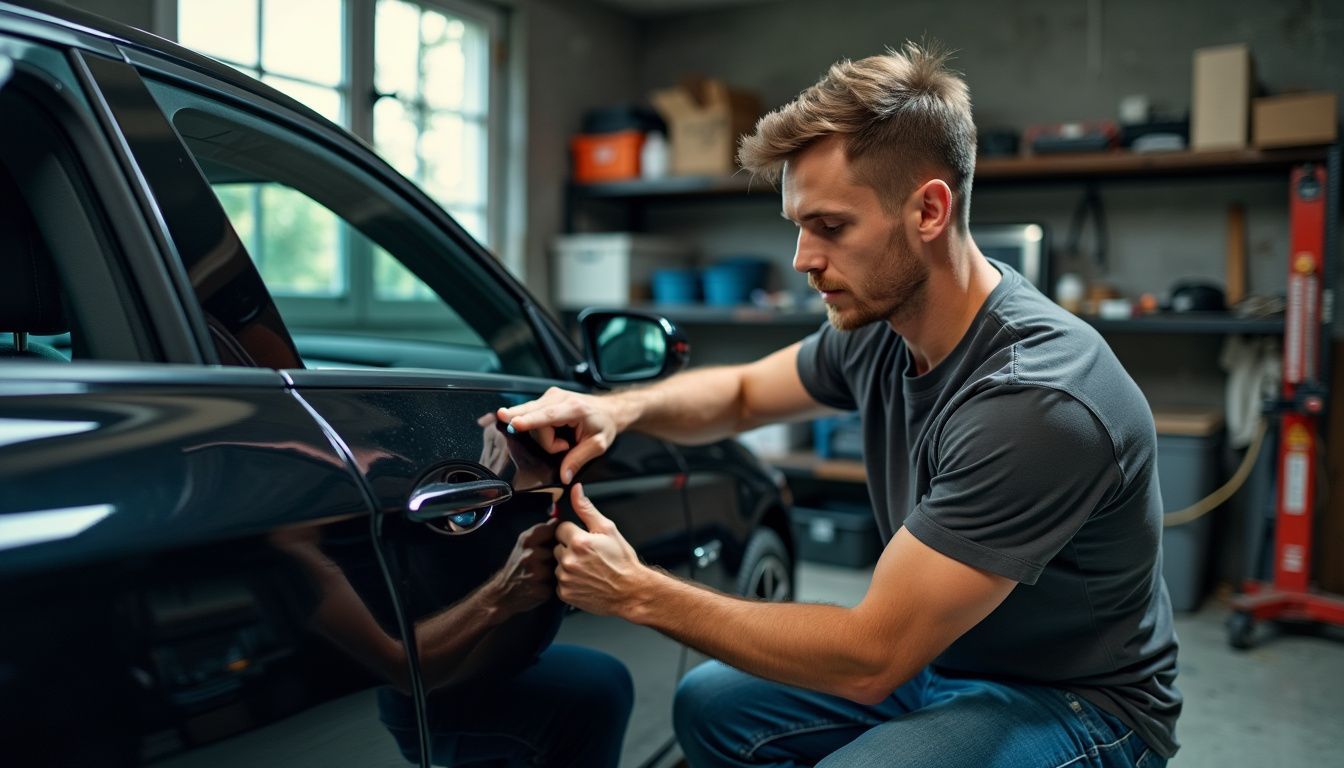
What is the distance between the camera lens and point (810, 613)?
134 cm

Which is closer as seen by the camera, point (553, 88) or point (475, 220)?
point (475, 220)

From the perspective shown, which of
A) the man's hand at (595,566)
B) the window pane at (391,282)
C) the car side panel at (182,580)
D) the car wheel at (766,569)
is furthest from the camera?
the window pane at (391,282)

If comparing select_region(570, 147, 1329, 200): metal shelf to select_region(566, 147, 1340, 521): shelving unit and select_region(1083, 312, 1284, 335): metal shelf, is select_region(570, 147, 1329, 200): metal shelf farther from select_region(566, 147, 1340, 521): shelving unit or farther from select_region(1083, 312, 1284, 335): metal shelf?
select_region(1083, 312, 1284, 335): metal shelf

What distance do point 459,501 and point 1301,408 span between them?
357 cm

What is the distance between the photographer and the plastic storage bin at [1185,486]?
3859 millimetres

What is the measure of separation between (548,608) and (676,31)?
16.1 ft

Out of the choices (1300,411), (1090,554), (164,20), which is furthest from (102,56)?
(1300,411)

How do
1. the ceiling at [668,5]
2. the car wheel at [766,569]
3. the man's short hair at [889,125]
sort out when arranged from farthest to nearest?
the ceiling at [668,5] < the car wheel at [766,569] < the man's short hair at [889,125]

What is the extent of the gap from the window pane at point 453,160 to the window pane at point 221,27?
1.01 m

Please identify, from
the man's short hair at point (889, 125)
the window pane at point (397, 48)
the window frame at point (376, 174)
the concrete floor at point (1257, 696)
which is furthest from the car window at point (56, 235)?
the window pane at point (397, 48)

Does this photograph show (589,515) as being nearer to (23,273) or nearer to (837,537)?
(23,273)

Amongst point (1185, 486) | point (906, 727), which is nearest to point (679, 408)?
point (906, 727)

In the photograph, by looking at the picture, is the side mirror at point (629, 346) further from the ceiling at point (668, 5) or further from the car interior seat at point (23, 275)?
the ceiling at point (668, 5)

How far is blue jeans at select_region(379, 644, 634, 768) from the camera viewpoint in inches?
42.1
